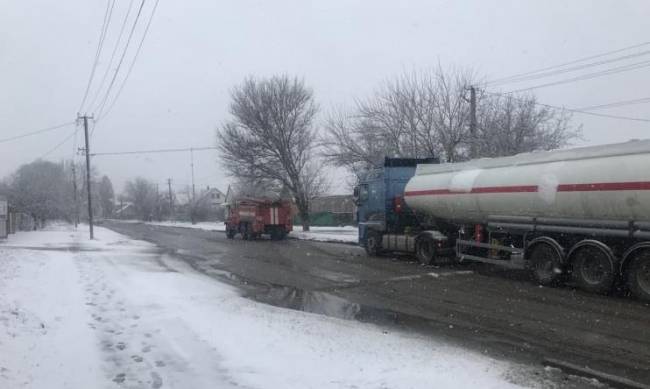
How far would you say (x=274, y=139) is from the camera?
1570 inches

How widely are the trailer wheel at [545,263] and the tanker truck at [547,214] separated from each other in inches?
0.9

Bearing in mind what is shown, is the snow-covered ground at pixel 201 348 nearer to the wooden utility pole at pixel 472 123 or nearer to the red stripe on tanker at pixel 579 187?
the red stripe on tanker at pixel 579 187

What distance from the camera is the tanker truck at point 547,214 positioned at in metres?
10.7

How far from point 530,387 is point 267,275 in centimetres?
1052

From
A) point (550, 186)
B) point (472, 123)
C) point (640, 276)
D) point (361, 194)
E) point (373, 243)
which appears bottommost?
point (640, 276)

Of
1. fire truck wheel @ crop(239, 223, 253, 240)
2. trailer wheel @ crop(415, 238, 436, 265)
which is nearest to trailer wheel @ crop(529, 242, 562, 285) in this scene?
trailer wheel @ crop(415, 238, 436, 265)

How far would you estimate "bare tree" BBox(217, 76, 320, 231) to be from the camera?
4006cm

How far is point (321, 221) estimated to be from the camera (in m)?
52.9

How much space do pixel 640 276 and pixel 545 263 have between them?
7.41ft

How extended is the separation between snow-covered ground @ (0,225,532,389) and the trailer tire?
5291 millimetres

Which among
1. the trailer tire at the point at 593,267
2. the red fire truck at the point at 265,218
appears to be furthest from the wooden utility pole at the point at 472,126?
the trailer tire at the point at 593,267

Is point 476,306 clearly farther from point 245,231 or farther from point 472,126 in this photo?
point 245,231

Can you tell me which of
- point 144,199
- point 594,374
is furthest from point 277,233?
point 144,199

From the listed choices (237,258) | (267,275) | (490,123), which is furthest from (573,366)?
(490,123)
